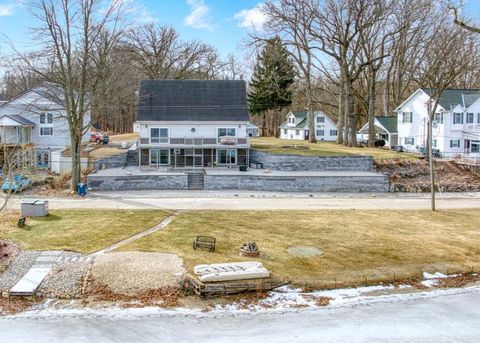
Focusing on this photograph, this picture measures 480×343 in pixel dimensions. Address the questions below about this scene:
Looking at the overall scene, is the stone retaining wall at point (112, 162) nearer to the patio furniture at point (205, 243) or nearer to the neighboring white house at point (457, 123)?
the patio furniture at point (205, 243)

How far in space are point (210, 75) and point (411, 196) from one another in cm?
4120

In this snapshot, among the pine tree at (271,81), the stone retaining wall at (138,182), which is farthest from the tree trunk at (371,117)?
the stone retaining wall at (138,182)

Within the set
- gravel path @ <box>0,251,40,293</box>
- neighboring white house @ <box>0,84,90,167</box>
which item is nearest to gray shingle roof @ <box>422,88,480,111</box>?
neighboring white house @ <box>0,84,90,167</box>

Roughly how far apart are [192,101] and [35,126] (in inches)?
579

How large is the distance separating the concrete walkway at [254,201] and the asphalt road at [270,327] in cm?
1422

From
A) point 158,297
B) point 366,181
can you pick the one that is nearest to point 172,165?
point 366,181

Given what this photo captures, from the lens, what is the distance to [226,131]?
Answer: 136ft

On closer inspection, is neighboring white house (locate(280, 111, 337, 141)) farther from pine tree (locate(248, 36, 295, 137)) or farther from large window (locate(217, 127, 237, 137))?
large window (locate(217, 127, 237, 137))

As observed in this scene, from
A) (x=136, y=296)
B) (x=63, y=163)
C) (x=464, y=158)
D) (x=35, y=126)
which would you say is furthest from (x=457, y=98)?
(x=136, y=296)

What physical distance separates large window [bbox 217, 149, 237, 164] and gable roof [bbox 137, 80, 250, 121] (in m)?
2.86

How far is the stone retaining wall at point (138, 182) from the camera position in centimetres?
3497

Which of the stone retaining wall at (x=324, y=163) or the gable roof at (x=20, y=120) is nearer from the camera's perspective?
the stone retaining wall at (x=324, y=163)

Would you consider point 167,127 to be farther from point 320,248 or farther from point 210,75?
point 210,75

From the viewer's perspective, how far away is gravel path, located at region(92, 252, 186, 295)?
52.1 ft
